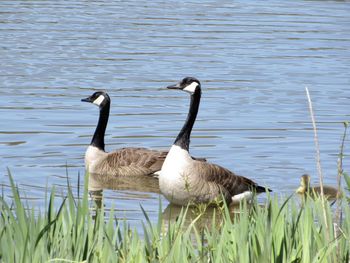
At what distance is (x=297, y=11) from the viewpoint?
105 ft

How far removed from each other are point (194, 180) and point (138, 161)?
2289 millimetres

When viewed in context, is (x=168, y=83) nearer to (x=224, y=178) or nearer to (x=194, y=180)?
(x=224, y=178)

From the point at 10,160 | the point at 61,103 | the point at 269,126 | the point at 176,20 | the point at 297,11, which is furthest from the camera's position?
the point at 297,11

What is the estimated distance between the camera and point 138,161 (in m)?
15.0

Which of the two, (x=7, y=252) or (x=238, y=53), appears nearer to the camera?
(x=7, y=252)

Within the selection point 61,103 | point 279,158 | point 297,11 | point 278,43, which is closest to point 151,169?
point 279,158

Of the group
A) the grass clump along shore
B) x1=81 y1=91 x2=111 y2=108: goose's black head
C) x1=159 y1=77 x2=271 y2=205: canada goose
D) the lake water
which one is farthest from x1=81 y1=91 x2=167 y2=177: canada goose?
the grass clump along shore

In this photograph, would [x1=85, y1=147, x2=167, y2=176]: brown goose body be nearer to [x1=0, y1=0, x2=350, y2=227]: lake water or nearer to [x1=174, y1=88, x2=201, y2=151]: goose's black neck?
[x1=0, y1=0, x2=350, y2=227]: lake water

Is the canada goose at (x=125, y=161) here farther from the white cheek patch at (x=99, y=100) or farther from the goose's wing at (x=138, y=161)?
the white cheek patch at (x=99, y=100)

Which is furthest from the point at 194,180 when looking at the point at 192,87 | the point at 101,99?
the point at 101,99

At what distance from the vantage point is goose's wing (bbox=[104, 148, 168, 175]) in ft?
49.3

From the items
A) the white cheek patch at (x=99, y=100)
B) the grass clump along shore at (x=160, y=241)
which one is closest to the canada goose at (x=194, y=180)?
the white cheek patch at (x=99, y=100)

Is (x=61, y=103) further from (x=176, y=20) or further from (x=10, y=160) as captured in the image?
(x=176, y=20)

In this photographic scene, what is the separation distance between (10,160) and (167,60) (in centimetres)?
908
